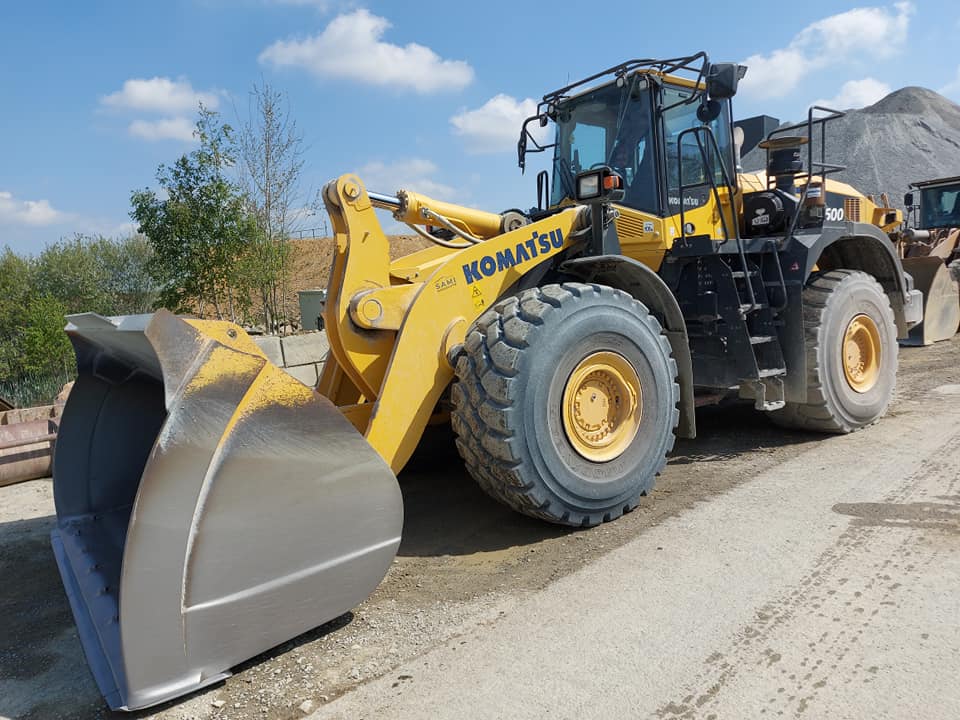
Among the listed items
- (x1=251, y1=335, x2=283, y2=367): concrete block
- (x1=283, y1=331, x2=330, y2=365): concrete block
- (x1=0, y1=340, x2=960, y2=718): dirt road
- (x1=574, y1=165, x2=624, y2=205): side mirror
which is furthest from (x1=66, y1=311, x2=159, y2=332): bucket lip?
(x1=283, y1=331, x2=330, y2=365): concrete block

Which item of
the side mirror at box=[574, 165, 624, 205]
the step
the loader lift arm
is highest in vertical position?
the side mirror at box=[574, 165, 624, 205]

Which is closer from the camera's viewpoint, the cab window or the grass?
the cab window

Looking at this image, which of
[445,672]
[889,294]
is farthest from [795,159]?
[445,672]

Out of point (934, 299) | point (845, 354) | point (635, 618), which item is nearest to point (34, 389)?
point (635, 618)

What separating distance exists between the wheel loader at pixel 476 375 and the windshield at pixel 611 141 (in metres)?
0.02

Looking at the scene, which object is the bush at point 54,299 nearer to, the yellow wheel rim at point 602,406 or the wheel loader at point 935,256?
the yellow wheel rim at point 602,406

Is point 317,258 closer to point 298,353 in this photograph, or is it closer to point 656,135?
point 298,353

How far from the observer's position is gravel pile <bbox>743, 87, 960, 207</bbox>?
3456 centimetres

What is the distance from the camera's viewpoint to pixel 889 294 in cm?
657

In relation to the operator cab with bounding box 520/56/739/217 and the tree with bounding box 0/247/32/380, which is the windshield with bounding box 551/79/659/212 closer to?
the operator cab with bounding box 520/56/739/217

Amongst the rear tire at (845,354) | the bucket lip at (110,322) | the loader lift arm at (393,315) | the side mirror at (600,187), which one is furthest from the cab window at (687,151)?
the bucket lip at (110,322)

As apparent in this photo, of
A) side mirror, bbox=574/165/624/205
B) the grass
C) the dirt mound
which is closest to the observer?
side mirror, bbox=574/165/624/205

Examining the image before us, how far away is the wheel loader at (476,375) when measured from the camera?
2.49 m

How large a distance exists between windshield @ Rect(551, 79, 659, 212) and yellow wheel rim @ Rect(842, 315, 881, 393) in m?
2.24
